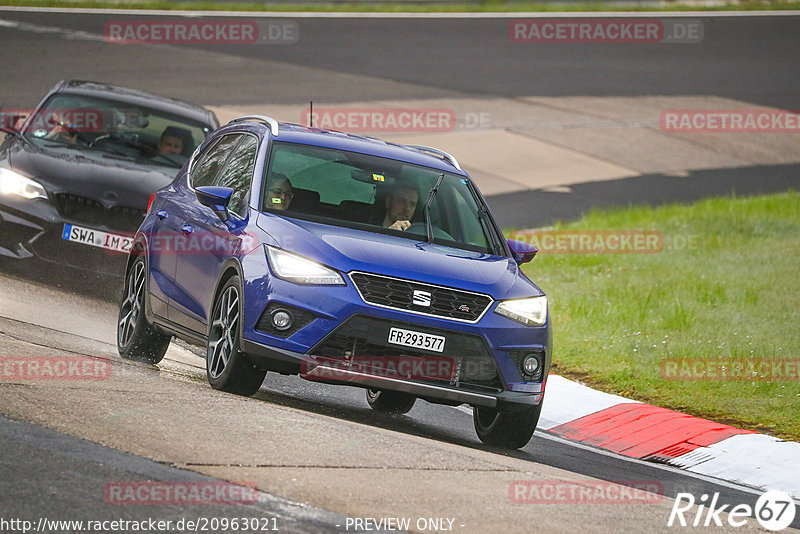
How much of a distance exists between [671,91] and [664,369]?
63.5ft

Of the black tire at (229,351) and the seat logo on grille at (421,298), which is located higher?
the seat logo on grille at (421,298)

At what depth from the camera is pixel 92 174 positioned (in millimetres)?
12000

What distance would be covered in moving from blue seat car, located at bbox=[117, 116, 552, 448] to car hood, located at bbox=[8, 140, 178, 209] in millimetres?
1973

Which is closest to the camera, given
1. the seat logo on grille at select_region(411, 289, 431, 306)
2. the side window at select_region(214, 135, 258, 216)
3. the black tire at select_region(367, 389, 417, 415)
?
the seat logo on grille at select_region(411, 289, 431, 306)

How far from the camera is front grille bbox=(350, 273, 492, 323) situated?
7.90 metres

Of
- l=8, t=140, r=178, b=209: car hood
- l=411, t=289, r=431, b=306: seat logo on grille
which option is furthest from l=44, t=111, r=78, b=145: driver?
l=411, t=289, r=431, b=306: seat logo on grille

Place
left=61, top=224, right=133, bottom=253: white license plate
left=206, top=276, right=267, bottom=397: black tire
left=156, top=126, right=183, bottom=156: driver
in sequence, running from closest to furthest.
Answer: left=206, top=276, right=267, bottom=397: black tire → left=61, top=224, right=133, bottom=253: white license plate → left=156, top=126, right=183, bottom=156: driver

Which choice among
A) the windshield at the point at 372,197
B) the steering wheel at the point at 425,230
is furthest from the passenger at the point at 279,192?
the steering wheel at the point at 425,230

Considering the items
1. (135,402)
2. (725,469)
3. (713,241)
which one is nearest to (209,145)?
(135,402)

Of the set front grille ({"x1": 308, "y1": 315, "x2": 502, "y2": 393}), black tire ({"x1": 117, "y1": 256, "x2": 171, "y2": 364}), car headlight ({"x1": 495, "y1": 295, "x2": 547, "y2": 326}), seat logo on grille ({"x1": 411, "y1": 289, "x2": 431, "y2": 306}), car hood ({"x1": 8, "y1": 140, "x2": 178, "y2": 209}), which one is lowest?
black tire ({"x1": 117, "y1": 256, "x2": 171, "y2": 364})

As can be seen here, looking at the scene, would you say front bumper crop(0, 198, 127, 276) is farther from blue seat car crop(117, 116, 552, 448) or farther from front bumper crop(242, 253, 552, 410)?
front bumper crop(242, 253, 552, 410)

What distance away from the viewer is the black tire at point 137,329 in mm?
9945

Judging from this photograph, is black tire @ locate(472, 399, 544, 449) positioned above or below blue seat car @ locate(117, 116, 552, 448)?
below

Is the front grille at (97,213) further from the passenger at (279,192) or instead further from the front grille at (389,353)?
the front grille at (389,353)
